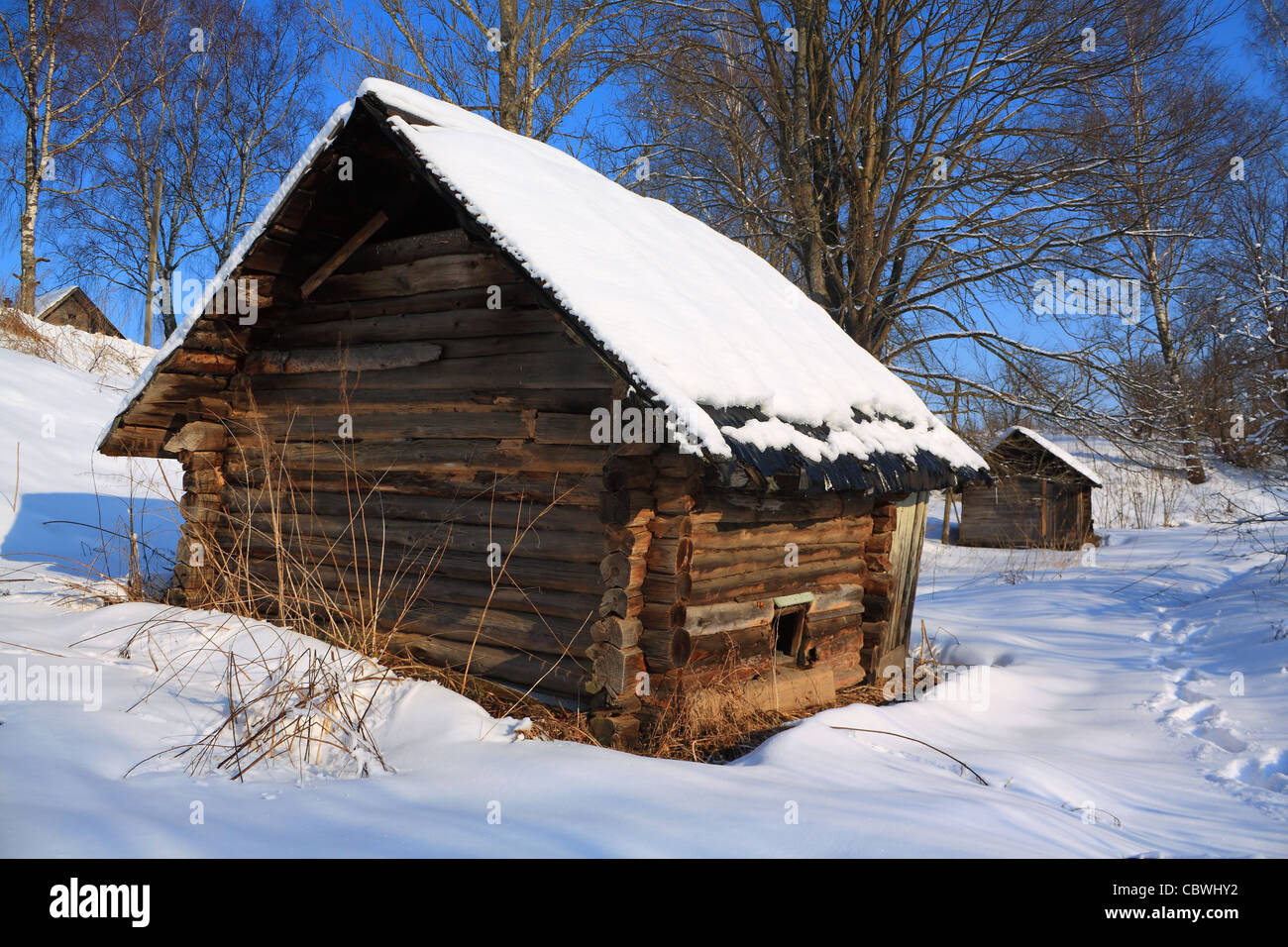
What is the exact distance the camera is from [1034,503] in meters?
22.4

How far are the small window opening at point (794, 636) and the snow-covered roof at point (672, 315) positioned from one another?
141 cm

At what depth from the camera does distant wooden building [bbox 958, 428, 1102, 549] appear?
2142cm

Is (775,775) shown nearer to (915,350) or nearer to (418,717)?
(418,717)

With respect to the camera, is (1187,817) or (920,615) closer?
(1187,817)

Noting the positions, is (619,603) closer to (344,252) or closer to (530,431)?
(530,431)

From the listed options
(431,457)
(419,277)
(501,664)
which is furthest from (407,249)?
(501,664)

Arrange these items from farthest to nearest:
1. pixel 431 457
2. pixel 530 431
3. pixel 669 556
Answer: pixel 431 457 < pixel 530 431 < pixel 669 556

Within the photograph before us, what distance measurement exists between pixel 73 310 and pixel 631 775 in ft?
116

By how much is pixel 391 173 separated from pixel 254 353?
2.13m

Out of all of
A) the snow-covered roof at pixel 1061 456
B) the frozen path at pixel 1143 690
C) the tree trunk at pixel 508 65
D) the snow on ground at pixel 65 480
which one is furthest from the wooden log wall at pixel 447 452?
the snow-covered roof at pixel 1061 456

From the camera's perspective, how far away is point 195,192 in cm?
2438

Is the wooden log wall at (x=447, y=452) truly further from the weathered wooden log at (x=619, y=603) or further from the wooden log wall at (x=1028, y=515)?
the wooden log wall at (x=1028, y=515)

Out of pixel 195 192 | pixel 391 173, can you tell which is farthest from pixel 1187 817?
pixel 195 192

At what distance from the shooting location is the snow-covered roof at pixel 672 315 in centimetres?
463
